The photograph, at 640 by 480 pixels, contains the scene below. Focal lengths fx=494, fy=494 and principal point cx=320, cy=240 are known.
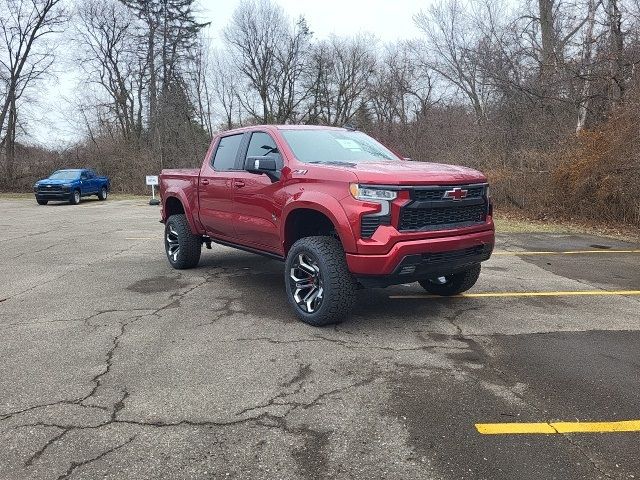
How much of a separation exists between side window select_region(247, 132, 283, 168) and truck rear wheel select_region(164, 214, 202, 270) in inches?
76.5

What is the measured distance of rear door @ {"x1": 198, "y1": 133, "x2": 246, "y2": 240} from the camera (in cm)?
611

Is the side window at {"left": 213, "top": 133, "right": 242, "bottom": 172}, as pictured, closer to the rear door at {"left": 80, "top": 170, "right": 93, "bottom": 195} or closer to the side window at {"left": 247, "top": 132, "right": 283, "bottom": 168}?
the side window at {"left": 247, "top": 132, "right": 283, "bottom": 168}

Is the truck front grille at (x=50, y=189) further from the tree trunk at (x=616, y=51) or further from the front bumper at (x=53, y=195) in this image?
the tree trunk at (x=616, y=51)

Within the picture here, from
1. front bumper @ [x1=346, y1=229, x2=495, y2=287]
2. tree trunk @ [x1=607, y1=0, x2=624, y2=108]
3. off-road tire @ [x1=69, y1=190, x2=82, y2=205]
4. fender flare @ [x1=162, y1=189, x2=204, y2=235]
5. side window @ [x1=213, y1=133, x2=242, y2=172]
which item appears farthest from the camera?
off-road tire @ [x1=69, y1=190, x2=82, y2=205]

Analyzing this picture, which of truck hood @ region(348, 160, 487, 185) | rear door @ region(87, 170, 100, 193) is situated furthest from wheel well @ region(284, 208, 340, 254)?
rear door @ region(87, 170, 100, 193)

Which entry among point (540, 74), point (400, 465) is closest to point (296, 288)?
point (400, 465)

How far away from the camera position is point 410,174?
4344 mm

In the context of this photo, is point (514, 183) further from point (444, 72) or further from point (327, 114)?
point (327, 114)

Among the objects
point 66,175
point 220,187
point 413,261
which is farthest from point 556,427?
point 66,175

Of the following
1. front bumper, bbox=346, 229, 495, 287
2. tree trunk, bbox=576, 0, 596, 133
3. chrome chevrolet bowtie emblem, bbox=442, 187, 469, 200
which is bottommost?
front bumper, bbox=346, 229, 495, 287

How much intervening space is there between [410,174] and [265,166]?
4.99ft

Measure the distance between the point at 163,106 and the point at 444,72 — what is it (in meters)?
20.0

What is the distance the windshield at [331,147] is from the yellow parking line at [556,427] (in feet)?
10.2

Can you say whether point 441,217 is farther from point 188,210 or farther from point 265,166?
point 188,210
